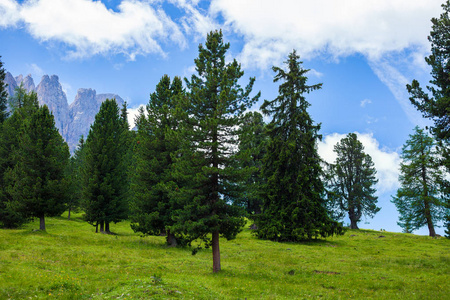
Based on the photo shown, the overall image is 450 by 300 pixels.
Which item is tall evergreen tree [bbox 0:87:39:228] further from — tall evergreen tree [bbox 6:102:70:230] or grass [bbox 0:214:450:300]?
grass [bbox 0:214:450:300]

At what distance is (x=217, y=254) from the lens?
787 inches

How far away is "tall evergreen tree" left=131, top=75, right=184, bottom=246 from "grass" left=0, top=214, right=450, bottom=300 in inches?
117

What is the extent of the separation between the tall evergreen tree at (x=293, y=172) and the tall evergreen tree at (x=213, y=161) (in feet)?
49.9

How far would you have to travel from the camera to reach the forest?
68.4ft

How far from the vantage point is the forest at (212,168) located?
20.8 m

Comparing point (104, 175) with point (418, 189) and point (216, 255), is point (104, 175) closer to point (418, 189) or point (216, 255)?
point (216, 255)

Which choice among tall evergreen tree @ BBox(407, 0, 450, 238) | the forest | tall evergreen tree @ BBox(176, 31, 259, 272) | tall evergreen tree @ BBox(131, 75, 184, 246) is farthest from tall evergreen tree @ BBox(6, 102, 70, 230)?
tall evergreen tree @ BBox(407, 0, 450, 238)

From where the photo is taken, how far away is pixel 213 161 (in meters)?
21.0

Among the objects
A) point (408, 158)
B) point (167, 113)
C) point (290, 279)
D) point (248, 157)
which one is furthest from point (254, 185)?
point (408, 158)

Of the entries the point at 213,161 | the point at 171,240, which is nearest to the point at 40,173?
the point at 171,240

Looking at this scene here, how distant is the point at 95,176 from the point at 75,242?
1144cm

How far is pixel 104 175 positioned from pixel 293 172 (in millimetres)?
27629

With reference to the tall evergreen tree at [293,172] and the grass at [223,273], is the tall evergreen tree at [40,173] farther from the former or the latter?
the tall evergreen tree at [293,172]

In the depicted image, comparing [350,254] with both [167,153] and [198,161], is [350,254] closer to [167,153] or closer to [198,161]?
[198,161]
